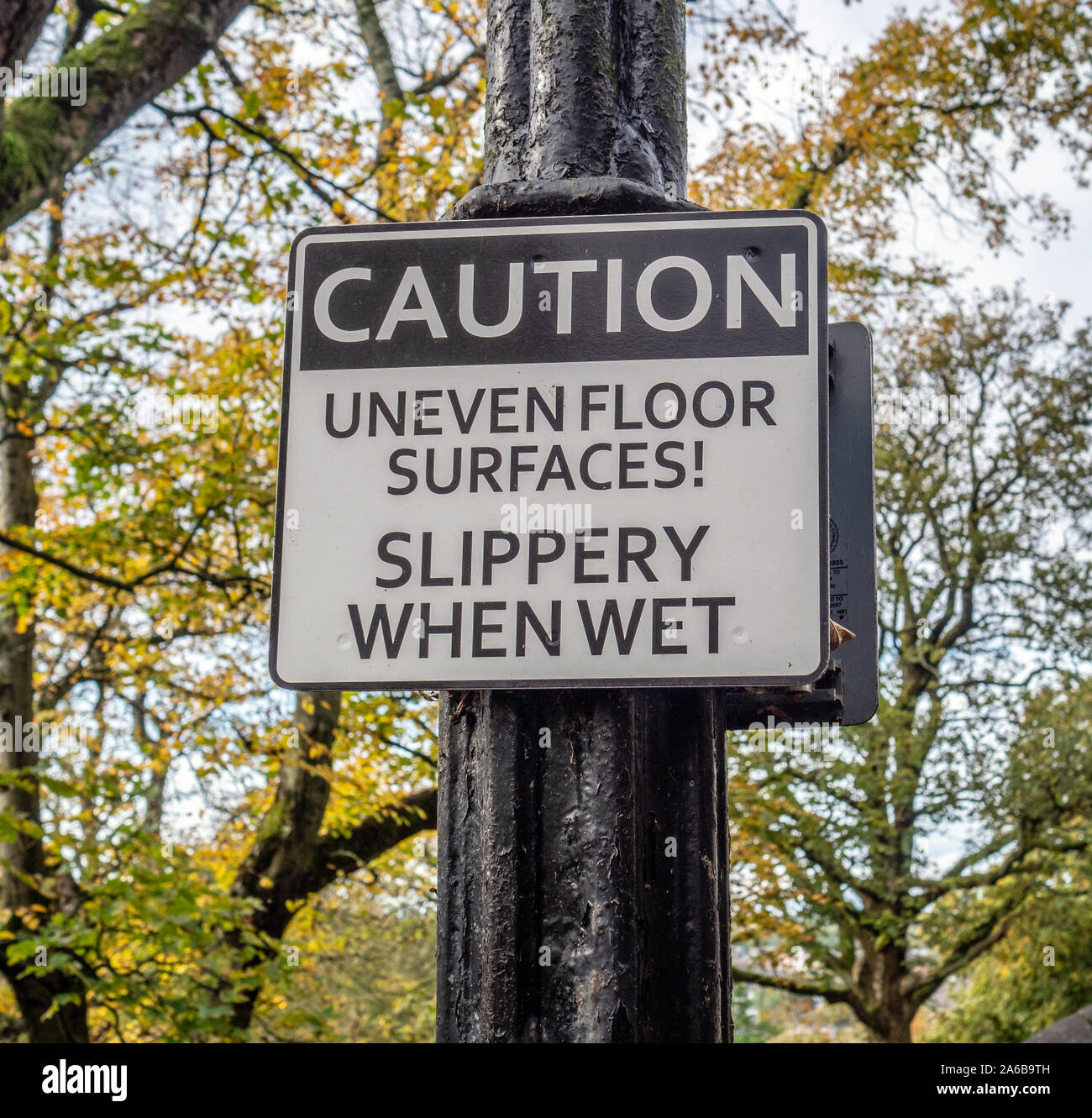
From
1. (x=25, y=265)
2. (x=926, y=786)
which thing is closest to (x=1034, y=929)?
(x=926, y=786)

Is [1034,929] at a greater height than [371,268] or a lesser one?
lesser

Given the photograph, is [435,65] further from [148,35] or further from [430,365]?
[430,365]

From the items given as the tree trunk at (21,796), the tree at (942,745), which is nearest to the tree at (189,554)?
the tree trunk at (21,796)

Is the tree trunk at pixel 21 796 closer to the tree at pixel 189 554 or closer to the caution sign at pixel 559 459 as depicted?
the tree at pixel 189 554

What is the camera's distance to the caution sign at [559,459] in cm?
154

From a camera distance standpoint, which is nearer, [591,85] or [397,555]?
Result: [397,555]

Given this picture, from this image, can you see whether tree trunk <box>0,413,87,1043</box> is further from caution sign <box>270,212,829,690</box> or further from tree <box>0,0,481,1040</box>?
caution sign <box>270,212,829,690</box>

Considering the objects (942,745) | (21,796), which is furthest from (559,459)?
(942,745)

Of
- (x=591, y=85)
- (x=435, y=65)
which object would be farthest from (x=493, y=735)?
(x=435, y=65)

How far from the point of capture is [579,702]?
5.07 ft

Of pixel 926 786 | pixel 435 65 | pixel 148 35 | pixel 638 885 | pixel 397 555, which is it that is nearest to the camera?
pixel 638 885

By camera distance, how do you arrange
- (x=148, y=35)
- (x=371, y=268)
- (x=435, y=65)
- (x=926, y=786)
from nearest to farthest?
(x=371, y=268)
(x=148, y=35)
(x=435, y=65)
(x=926, y=786)

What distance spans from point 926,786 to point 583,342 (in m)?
13.4

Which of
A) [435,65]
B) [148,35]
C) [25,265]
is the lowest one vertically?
[148,35]
